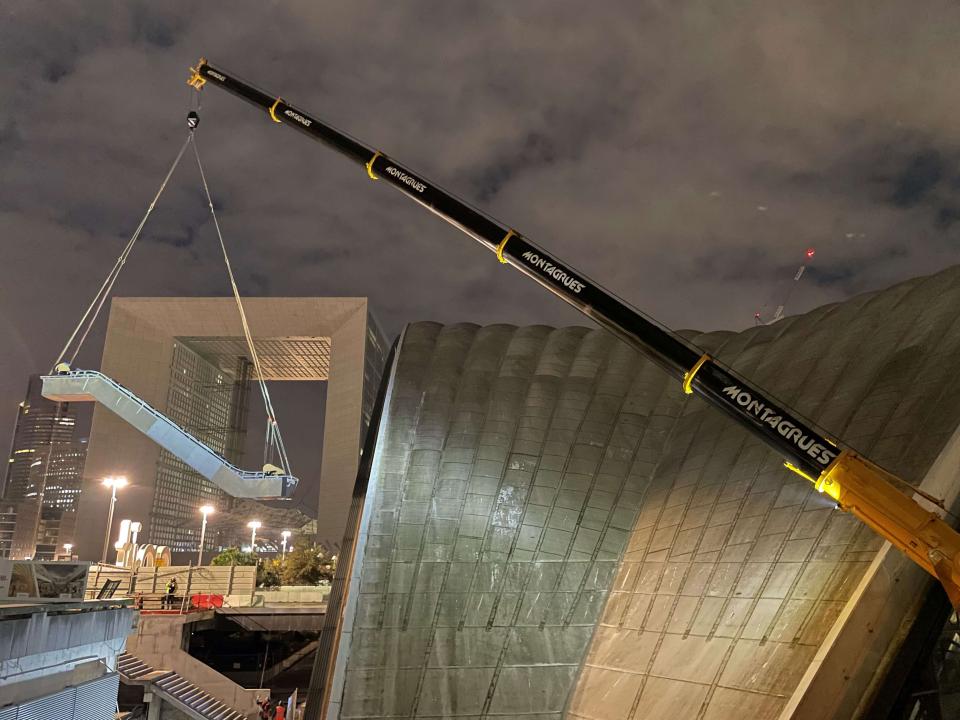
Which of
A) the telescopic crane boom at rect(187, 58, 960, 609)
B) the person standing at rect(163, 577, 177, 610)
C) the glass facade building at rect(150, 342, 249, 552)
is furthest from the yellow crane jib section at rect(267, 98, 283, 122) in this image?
the glass facade building at rect(150, 342, 249, 552)

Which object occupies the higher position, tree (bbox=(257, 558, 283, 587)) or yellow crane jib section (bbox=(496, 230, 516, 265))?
yellow crane jib section (bbox=(496, 230, 516, 265))

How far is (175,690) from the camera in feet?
78.3

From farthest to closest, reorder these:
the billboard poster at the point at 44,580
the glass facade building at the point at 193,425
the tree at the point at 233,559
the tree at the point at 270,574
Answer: the glass facade building at the point at 193,425, the tree at the point at 233,559, the tree at the point at 270,574, the billboard poster at the point at 44,580

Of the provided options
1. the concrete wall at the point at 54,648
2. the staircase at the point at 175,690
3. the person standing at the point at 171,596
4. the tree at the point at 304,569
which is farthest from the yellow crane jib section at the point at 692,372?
the tree at the point at 304,569

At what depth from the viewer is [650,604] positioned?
13.3 m

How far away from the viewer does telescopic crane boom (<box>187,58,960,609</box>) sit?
8.31m

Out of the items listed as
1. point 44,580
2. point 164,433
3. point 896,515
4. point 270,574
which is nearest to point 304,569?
point 270,574

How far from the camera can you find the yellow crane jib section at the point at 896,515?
800cm

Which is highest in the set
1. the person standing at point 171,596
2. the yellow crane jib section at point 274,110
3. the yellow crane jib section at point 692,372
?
the yellow crane jib section at point 274,110

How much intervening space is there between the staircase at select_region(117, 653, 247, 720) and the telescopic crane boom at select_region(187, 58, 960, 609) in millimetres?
19149

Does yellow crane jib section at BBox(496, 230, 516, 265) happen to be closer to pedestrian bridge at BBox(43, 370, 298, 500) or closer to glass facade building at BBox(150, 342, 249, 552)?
pedestrian bridge at BBox(43, 370, 298, 500)

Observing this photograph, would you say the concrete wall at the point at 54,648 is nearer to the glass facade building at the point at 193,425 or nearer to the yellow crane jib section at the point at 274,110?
the yellow crane jib section at the point at 274,110

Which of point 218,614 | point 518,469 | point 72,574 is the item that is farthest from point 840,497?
point 218,614

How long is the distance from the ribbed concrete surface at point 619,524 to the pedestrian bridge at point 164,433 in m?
22.2
